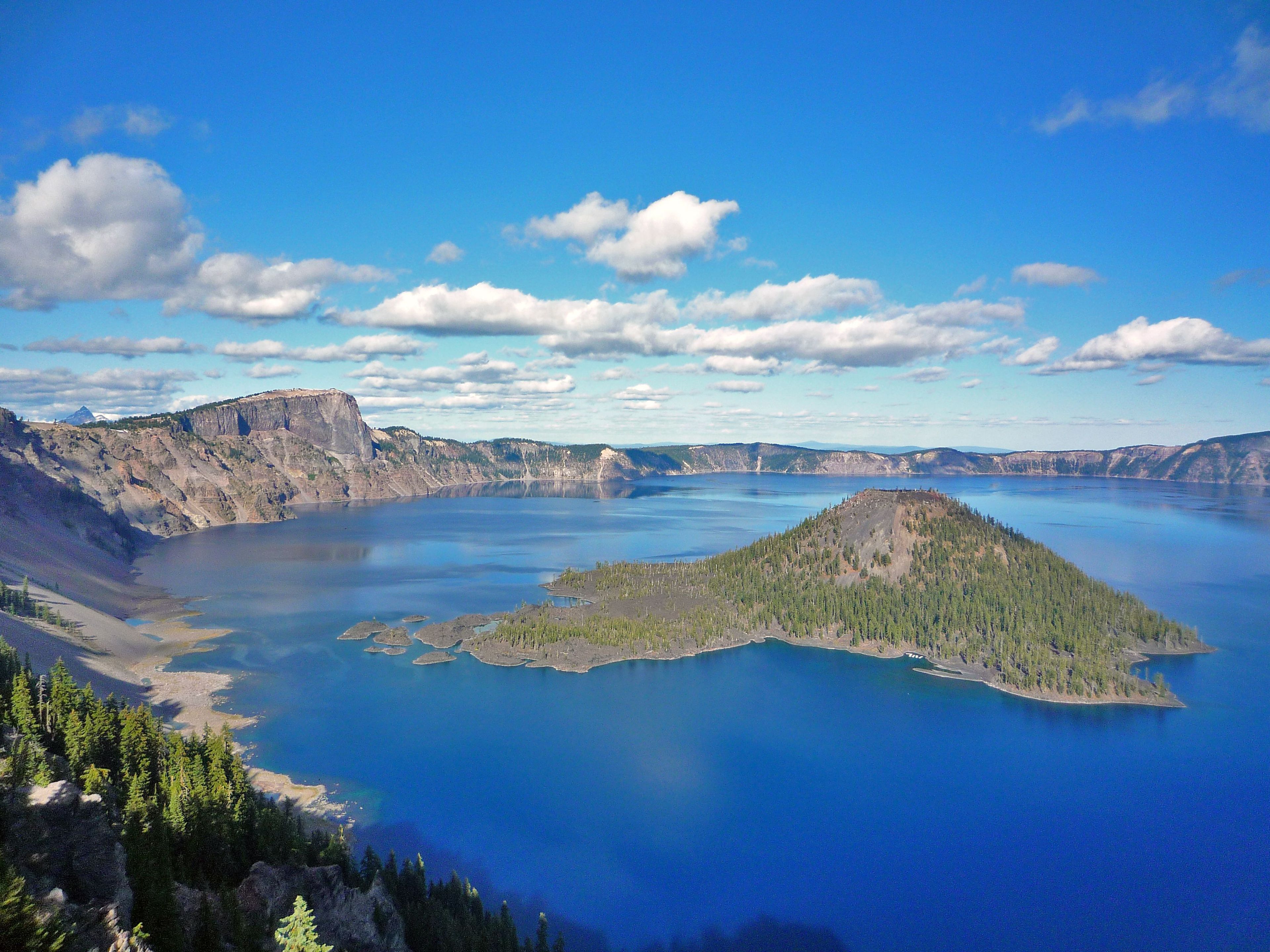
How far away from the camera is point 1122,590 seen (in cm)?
16312

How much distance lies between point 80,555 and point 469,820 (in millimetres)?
157251

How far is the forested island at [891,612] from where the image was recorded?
115188mm

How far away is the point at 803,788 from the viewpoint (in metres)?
78.5

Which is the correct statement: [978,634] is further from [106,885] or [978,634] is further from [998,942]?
[106,885]

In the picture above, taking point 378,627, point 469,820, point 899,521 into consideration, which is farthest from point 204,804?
point 899,521

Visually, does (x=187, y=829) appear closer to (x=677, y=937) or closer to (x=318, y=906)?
(x=318, y=906)

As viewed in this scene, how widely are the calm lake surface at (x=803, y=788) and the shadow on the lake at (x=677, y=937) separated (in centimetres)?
71

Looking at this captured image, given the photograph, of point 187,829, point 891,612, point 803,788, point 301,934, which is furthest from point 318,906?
point 891,612

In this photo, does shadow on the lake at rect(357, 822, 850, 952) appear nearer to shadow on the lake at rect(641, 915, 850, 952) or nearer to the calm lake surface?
shadow on the lake at rect(641, 915, 850, 952)

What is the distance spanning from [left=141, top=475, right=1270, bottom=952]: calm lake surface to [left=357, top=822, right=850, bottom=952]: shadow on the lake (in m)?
0.71

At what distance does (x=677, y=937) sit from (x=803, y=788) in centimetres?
2689

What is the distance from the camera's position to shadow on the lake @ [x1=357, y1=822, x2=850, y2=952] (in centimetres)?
5516

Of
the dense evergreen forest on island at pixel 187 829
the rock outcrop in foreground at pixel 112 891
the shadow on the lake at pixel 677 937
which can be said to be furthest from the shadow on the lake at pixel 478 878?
the rock outcrop in foreground at pixel 112 891

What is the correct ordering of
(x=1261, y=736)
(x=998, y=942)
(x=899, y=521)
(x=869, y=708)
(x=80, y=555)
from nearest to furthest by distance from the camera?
1. (x=998, y=942)
2. (x=1261, y=736)
3. (x=869, y=708)
4. (x=899, y=521)
5. (x=80, y=555)
